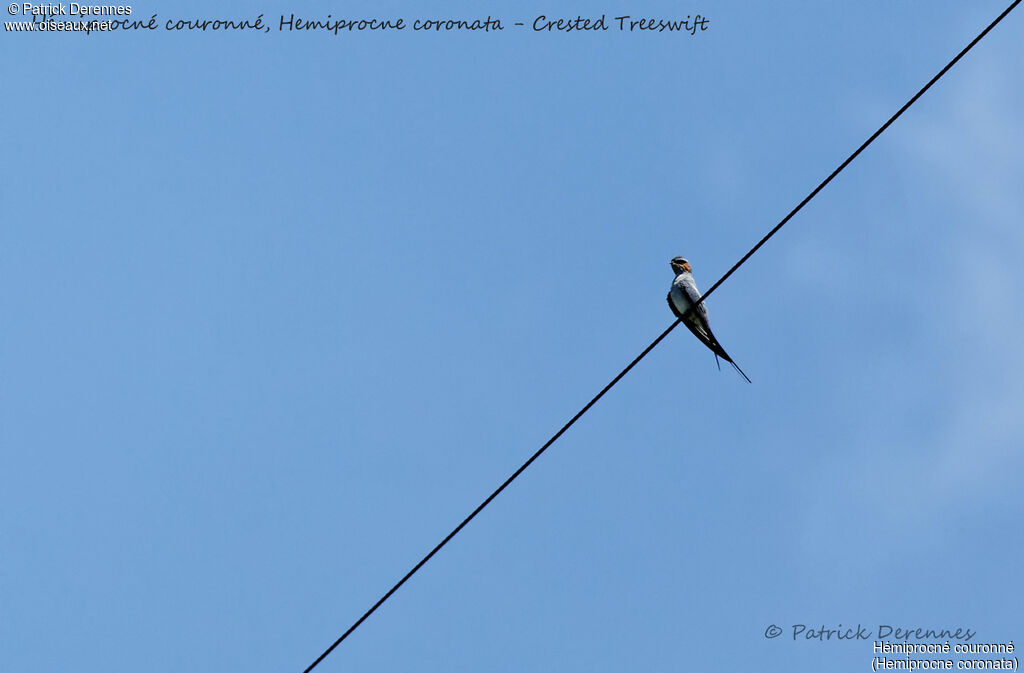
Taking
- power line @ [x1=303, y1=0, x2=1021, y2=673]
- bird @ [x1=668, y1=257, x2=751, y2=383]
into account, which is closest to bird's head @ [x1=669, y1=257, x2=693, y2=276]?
bird @ [x1=668, y1=257, x2=751, y2=383]

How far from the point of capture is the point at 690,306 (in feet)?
36.9

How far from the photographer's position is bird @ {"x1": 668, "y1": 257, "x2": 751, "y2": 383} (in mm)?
11041

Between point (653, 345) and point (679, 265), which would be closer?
point (653, 345)

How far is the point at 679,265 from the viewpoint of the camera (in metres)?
12.2

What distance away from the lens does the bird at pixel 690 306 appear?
11.0 metres

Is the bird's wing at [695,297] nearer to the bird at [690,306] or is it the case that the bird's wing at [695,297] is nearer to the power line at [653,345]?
the bird at [690,306]

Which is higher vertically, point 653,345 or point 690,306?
point 690,306

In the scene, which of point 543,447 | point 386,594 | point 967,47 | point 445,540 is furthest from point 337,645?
point 967,47

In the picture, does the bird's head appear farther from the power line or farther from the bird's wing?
the power line

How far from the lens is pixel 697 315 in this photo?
11.2 metres

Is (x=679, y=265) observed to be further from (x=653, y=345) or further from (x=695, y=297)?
(x=653, y=345)

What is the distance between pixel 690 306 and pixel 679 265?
104cm

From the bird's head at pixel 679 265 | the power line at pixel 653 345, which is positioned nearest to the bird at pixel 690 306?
the bird's head at pixel 679 265

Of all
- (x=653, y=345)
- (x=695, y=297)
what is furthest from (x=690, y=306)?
(x=653, y=345)
